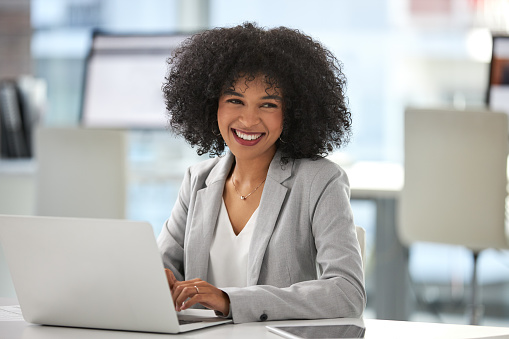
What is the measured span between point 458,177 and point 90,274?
6.26ft

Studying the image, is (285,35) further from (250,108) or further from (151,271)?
(151,271)

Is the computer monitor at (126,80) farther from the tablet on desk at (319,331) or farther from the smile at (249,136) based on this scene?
the tablet on desk at (319,331)

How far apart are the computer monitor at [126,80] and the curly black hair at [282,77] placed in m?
1.81

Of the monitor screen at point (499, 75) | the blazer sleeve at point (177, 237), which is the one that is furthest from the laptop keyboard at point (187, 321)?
the monitor screen at point (499, 75)

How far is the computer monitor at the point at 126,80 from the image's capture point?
11.1 feet

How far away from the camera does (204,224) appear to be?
1500 mm

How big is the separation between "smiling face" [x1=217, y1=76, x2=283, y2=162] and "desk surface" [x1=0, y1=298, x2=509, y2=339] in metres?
0.43

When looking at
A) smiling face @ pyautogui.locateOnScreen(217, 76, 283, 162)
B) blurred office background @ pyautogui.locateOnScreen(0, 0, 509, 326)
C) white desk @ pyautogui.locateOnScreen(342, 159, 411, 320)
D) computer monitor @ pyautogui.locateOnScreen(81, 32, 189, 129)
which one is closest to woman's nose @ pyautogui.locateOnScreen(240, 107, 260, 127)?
smiling face @ pyautogui.locateOnScreen(217, 76, 283, 162)

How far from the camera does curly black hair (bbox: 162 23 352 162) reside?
145 centimetres

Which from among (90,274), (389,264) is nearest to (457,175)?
(389,264)

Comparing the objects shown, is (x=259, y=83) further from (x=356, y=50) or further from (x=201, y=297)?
(x=356, y=50)

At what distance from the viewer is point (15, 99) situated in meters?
3.61

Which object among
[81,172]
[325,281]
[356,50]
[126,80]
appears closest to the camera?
[325,281]

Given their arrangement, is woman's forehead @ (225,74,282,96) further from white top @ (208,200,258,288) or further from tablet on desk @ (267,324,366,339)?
tablet on desk @ (267,324,366,339)
